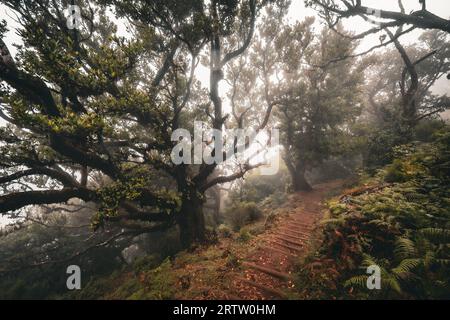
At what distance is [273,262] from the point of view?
747cm

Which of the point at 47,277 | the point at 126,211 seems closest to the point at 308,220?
the point at 126,211

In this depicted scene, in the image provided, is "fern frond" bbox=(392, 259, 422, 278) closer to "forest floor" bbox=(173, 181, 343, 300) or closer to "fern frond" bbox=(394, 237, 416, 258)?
"fern frond" bbox=(394, 237, 416, 258)

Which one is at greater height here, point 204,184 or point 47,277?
point 204,184

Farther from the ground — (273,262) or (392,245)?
(392,245)

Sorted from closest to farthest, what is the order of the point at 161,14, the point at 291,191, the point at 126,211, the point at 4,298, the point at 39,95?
the point at 39,95, the point at 161,14, the point at 126,211, the point at 4,298, the point at 291,191

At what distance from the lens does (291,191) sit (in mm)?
21203

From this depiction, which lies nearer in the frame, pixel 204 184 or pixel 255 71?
pixel 204 184

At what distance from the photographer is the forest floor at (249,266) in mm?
6031

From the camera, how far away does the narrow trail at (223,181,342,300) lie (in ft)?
19.5

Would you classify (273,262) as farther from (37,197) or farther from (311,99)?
(311,99)

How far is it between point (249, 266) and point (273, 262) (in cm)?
86

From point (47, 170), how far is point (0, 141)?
1648 mm

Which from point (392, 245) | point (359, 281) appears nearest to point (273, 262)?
point (359, 281)
